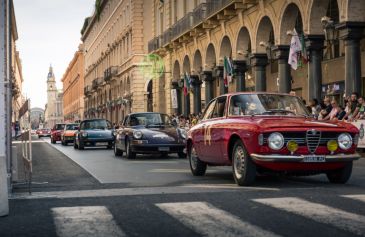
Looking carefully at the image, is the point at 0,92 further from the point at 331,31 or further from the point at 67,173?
the point at 331,31

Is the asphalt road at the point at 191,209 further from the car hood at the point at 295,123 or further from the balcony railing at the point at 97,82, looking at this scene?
the balcony railing at the point at 97,82

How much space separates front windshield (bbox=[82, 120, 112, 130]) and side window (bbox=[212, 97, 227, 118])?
17.9m

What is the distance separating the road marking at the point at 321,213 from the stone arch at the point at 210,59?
91.8 feet

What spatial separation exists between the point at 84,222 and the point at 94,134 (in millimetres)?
21969

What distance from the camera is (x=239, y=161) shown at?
33.6 feet

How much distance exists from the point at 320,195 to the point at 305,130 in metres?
1.29

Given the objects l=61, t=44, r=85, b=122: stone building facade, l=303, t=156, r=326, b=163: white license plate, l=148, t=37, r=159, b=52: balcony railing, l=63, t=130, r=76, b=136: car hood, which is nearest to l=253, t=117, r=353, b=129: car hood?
l=303, t=156, r=326, b=163: white license plate

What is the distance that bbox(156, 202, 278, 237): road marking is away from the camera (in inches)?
238

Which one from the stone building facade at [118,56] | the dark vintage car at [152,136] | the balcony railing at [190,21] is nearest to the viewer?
the dark vintage car at [152,136]

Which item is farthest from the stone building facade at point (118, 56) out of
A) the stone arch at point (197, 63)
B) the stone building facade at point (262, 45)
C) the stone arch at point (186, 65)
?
the stone arch at point (197, 63)

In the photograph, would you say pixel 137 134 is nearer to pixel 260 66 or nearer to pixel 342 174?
pixel 342 174

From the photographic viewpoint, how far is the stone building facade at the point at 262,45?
2128 cm

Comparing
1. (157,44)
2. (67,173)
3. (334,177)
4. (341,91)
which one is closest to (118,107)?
(157,44)

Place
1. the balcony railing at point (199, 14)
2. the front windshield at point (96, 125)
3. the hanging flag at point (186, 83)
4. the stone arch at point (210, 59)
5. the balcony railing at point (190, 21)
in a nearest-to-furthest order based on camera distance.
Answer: the front windshield at point (96, 125) → the balcony railing at point (190, 21) → the balcony railing at point (199, 14) → the stone arch at point (210, 59) → the hanging flag at point (186, 83)
